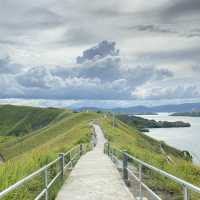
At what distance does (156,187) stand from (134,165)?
24.5 feet

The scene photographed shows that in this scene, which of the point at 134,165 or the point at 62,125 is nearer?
the point at 134,165

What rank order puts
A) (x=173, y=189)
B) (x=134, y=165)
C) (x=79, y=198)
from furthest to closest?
(x=134, y=165) → (x=173, y=189) → (x=79, y=198)

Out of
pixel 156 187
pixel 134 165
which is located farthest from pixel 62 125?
pixel 156 187

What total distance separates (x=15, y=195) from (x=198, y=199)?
501cm

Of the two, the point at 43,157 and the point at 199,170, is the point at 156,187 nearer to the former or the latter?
the point at 199,170

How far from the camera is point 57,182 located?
14.9 metres

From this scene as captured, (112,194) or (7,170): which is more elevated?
(7,170)

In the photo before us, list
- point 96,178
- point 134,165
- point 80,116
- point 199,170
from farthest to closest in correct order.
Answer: point 80,116
point 134,165
point 199,170
point 96,178

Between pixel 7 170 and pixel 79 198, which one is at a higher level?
pixel 7 170

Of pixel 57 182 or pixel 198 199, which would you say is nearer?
pixel 198 199

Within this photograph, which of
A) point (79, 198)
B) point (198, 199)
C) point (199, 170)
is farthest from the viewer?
point (199, 170)

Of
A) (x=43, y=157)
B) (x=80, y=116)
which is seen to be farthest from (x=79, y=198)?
(x=80, y=116)

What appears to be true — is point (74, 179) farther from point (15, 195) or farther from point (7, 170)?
point (15, 195)

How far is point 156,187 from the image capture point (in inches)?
553
